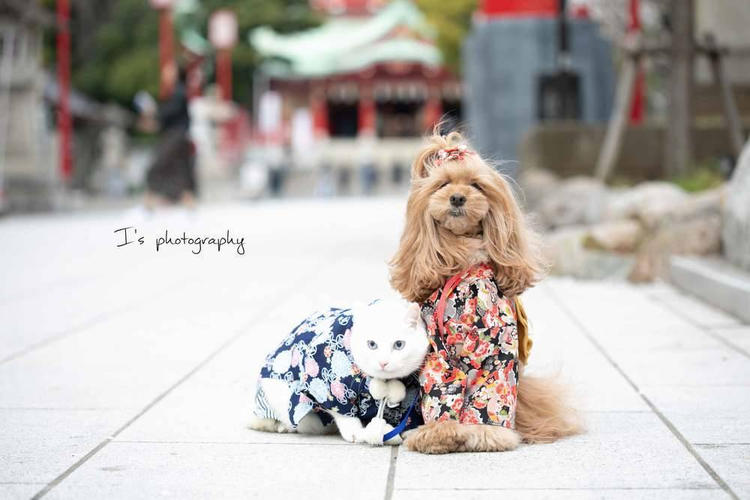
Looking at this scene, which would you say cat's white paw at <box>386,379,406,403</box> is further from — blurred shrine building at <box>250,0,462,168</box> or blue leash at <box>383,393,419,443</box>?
blurred shrine building at <box>250,0,462,168</box>

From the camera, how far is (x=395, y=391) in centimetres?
380

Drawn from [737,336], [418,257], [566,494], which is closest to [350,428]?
[418,257]

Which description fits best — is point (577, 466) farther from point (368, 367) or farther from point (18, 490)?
point (18, 490)

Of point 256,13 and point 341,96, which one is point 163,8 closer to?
point 256,13

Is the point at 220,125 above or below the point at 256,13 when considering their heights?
below

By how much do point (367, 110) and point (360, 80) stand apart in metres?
1.53

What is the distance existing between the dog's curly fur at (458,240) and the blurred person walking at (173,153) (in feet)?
40.1

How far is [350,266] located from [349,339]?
6.32 meters

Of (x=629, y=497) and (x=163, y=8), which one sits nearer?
(x=629, y=497)

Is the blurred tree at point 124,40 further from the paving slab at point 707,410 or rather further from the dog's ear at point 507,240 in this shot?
the dog's ear at point 507,240

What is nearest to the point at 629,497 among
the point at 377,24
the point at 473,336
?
the point at 473,336

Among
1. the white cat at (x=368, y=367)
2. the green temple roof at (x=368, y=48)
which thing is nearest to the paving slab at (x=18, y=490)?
the white cat at (x=368, y=367)

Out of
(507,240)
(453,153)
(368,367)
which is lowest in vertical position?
(368,367)

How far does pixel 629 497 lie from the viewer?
3182 mm
